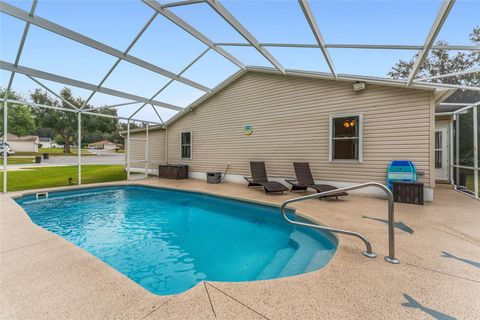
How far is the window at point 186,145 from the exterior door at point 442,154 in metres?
11.4

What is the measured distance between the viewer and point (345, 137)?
6.84 m

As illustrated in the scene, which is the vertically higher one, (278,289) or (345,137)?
(345,137)

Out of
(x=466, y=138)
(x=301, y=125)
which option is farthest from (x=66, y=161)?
(x=466, y=138)

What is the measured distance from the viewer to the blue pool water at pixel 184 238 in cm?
301

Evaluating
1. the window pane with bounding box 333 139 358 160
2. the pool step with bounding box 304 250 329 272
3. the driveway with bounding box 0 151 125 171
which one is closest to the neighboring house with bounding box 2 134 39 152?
the driveway with bounding box 0 151 125 171

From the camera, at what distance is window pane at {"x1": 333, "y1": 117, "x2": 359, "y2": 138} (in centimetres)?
671

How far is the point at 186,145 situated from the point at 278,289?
1019 centimetres

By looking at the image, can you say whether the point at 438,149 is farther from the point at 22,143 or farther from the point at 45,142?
the point at 45,142

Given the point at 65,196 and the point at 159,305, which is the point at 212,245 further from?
the point at 65,196

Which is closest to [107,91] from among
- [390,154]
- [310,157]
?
[310,157]

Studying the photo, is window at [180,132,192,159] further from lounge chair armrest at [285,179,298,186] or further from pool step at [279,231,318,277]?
pool step at [279,231,318,277]

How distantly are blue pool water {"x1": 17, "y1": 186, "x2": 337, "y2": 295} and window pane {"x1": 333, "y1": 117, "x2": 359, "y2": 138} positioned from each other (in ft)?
11.9

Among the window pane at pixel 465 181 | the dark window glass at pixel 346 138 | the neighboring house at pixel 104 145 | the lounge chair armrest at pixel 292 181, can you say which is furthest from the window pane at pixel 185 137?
the neighboring house at pixel 104 145

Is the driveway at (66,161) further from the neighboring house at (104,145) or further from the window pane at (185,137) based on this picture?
the neighboring house at (104,145)
